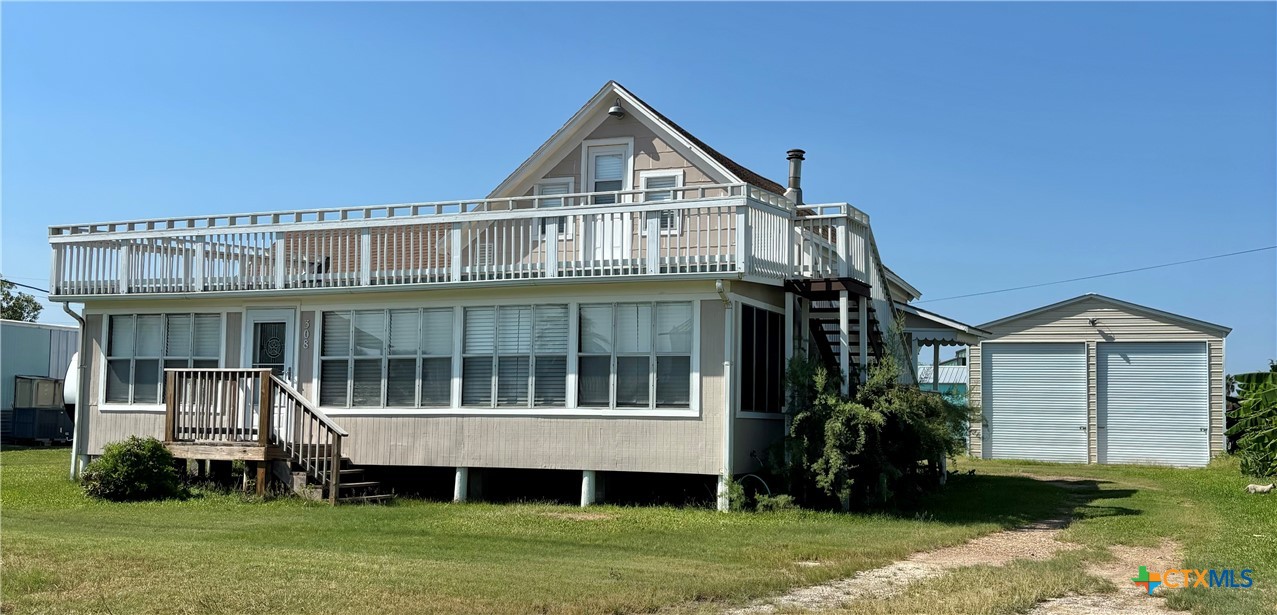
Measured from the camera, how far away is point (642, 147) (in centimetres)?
2120

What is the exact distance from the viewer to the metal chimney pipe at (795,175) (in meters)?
20.2

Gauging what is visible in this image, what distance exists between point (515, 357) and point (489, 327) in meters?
0.62

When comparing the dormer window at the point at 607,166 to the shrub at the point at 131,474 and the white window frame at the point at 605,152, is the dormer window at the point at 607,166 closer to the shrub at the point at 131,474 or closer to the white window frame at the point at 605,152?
the white window frame at the point at 605,152

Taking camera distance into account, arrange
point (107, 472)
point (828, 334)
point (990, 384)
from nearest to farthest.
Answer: point (107, 472)
point (828, 334)
point (990, 384)

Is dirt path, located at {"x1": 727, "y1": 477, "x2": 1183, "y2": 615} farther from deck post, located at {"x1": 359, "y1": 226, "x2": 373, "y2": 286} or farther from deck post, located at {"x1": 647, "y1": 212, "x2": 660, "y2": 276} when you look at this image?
deck post, located at {"x1": 359, "y1": 226, "x2": 373, "y2": 286}

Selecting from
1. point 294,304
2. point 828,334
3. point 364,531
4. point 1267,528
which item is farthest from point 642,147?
point 1267,528

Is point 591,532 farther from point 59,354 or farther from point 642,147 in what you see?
point 59,354

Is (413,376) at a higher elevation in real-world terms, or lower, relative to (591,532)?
higher

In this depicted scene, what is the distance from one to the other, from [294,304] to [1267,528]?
13.8 m

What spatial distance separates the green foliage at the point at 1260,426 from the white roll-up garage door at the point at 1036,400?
244 inches

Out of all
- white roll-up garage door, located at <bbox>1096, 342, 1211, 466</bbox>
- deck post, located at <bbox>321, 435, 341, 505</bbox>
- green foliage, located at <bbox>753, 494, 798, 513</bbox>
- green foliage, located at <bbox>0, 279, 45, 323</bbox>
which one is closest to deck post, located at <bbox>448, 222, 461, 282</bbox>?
deck post, located at <bbox>321, 435, 341, 505</bbox>

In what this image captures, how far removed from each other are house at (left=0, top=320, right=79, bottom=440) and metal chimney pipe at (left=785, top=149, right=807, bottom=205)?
23.2m

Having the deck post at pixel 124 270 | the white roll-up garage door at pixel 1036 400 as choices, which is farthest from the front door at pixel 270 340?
the white roll-up garage door at pixel 1036 400

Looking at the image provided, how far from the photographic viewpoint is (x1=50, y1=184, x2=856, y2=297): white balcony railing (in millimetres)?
16625
